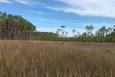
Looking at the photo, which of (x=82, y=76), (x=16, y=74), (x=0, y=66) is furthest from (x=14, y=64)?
(x=82, y=76)

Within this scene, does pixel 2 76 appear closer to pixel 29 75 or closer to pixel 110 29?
pixel 29 75

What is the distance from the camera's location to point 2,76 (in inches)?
130

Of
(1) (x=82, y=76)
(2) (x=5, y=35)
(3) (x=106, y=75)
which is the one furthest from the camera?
(2) (x=5, y=35)

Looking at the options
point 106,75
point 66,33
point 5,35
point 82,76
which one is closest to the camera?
point 82,76

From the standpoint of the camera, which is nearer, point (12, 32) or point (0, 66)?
point (0, 66)

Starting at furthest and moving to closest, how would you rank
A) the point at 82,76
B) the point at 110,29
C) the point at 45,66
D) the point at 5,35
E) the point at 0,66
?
the point at 110,29
the point at 5,35
the point at 45,66
the point at 0,66
the point at 82,76

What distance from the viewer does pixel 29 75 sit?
10.6ft

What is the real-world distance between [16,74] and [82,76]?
0.84m

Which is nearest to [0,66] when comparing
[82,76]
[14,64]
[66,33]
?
[14,64]

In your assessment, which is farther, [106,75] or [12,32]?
[12,32]

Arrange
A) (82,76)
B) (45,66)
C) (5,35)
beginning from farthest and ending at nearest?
(5,35), (45,66), (82,76)

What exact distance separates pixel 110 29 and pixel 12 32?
27196 mm

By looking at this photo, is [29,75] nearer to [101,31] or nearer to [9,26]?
[9,26]

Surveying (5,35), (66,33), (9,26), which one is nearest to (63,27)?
(66,33)
